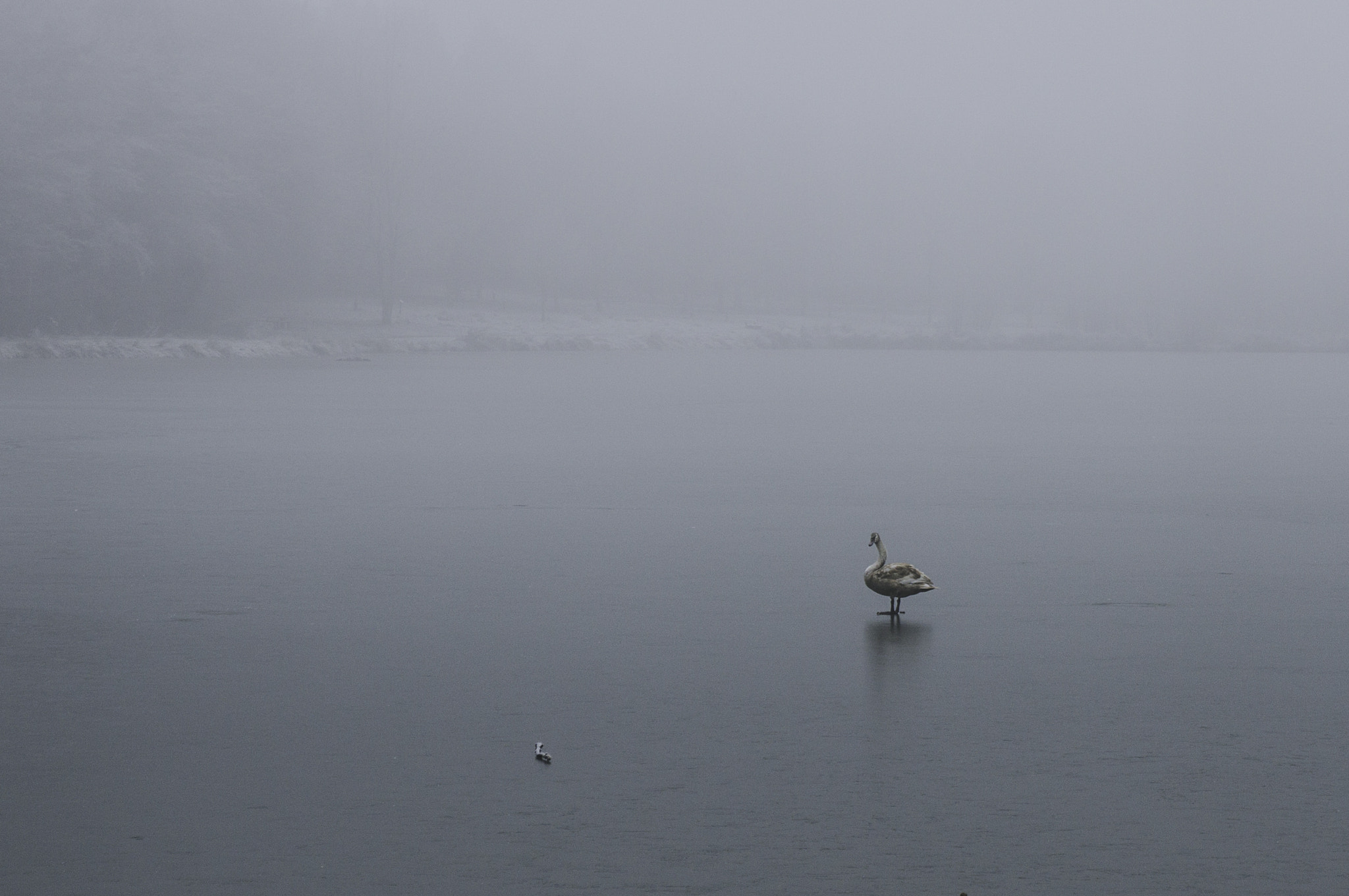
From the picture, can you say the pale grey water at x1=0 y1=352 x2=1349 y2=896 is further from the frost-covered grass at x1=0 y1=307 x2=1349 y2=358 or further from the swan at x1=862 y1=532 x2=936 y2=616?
the frost-covered grass at x1=0 y1=307 x2=1349 y2=358

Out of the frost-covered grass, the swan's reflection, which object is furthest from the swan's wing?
the frost-covered grass

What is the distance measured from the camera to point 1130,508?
1456cm

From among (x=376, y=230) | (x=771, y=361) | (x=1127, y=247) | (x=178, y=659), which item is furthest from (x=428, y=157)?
(x=178, y=659)

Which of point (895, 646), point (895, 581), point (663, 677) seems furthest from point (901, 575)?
point (663, 677)

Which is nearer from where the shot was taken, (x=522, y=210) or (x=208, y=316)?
(x=208, y=316)

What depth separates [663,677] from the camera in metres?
7.96

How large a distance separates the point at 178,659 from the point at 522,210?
7117cm

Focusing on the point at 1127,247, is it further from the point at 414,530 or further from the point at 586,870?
the point at 586,870

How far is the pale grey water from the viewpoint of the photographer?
5.56m

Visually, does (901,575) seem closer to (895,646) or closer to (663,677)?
(895,646)

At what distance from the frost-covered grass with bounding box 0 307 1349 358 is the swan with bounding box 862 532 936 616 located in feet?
127

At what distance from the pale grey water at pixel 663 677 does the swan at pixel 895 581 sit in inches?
8.4

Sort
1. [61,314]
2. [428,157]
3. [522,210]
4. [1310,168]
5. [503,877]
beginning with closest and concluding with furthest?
[503,877] → [61,314] → [428,157] → [522,210] → [1310,168]

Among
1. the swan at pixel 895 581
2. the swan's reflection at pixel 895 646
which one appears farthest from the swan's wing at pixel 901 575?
the swan's reflection at pixel 895 646
